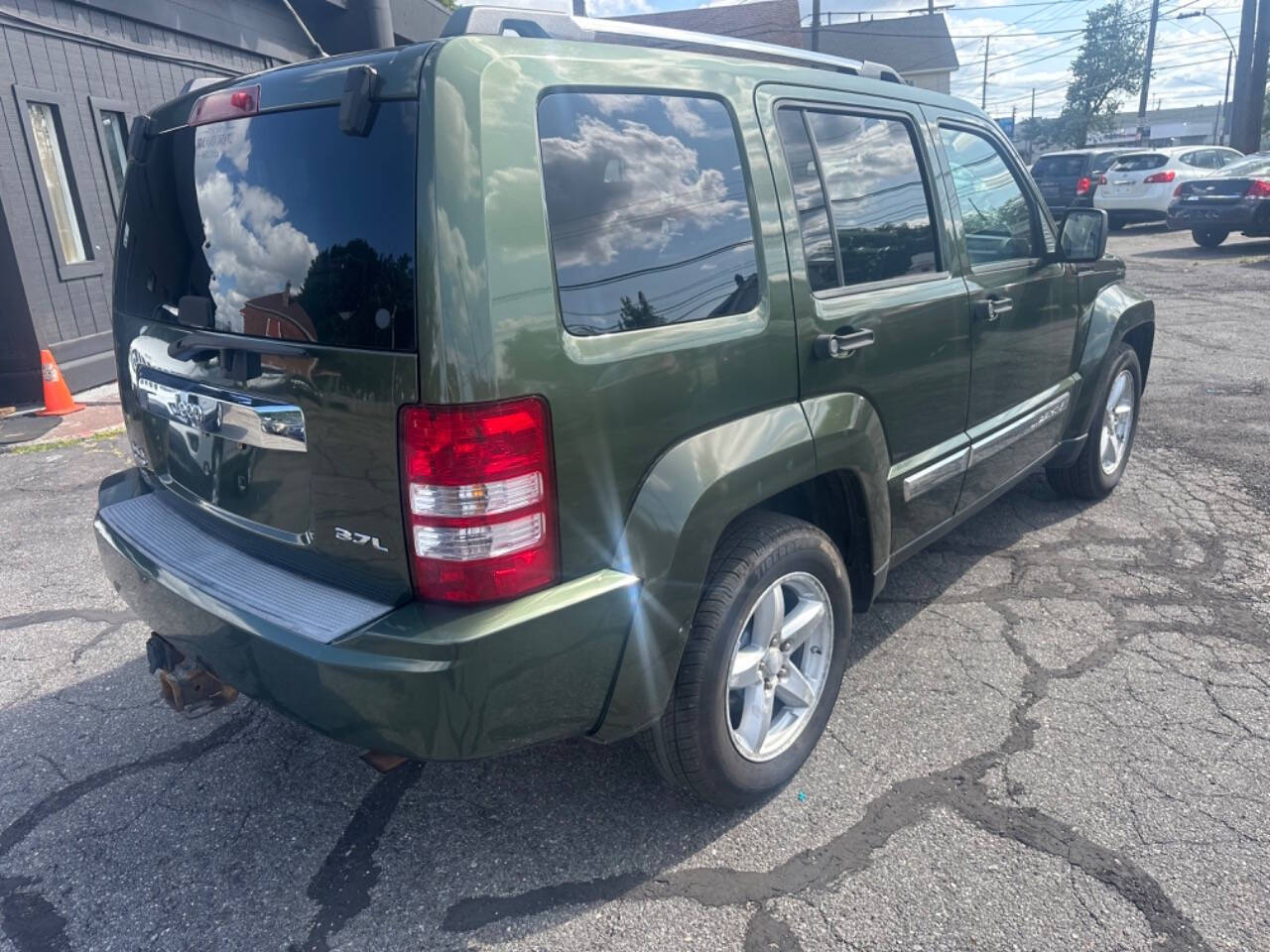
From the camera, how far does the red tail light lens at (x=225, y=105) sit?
2.29 metres

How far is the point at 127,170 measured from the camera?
2939 mm

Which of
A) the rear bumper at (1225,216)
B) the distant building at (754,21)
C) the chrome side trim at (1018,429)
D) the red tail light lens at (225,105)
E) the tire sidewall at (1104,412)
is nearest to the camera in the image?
the red tail light lens at (225,105)

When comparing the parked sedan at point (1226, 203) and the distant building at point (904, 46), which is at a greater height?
the distant building at point (904, 46)

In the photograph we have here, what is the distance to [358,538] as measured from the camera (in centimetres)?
212

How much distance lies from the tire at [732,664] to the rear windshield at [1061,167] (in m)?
20.6

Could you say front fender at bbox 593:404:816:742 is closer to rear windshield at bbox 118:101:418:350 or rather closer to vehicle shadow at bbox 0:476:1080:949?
vehicle shadow at bbox 0:476:1080:949

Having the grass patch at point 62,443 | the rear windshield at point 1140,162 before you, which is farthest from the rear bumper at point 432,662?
the rear windshield at point 1140,162

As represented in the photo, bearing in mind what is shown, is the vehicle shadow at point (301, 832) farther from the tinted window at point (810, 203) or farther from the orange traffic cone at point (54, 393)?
the orange traffic cone at point (54, 393)

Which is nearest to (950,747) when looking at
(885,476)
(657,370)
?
(885,476)

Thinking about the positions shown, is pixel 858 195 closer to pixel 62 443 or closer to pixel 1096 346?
pixel 1096 346

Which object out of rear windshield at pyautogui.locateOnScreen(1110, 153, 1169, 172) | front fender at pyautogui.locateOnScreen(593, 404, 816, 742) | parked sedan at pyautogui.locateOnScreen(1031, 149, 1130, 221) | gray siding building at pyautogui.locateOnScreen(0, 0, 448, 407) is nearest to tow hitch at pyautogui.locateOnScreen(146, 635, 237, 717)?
front fender at pyautogui.locateOnScreen(593, 404, 816, 742)

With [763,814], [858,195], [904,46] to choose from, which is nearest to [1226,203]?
[858,195]

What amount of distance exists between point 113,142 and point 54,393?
2980mm

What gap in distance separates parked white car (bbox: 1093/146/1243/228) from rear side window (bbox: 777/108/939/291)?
17.3m
